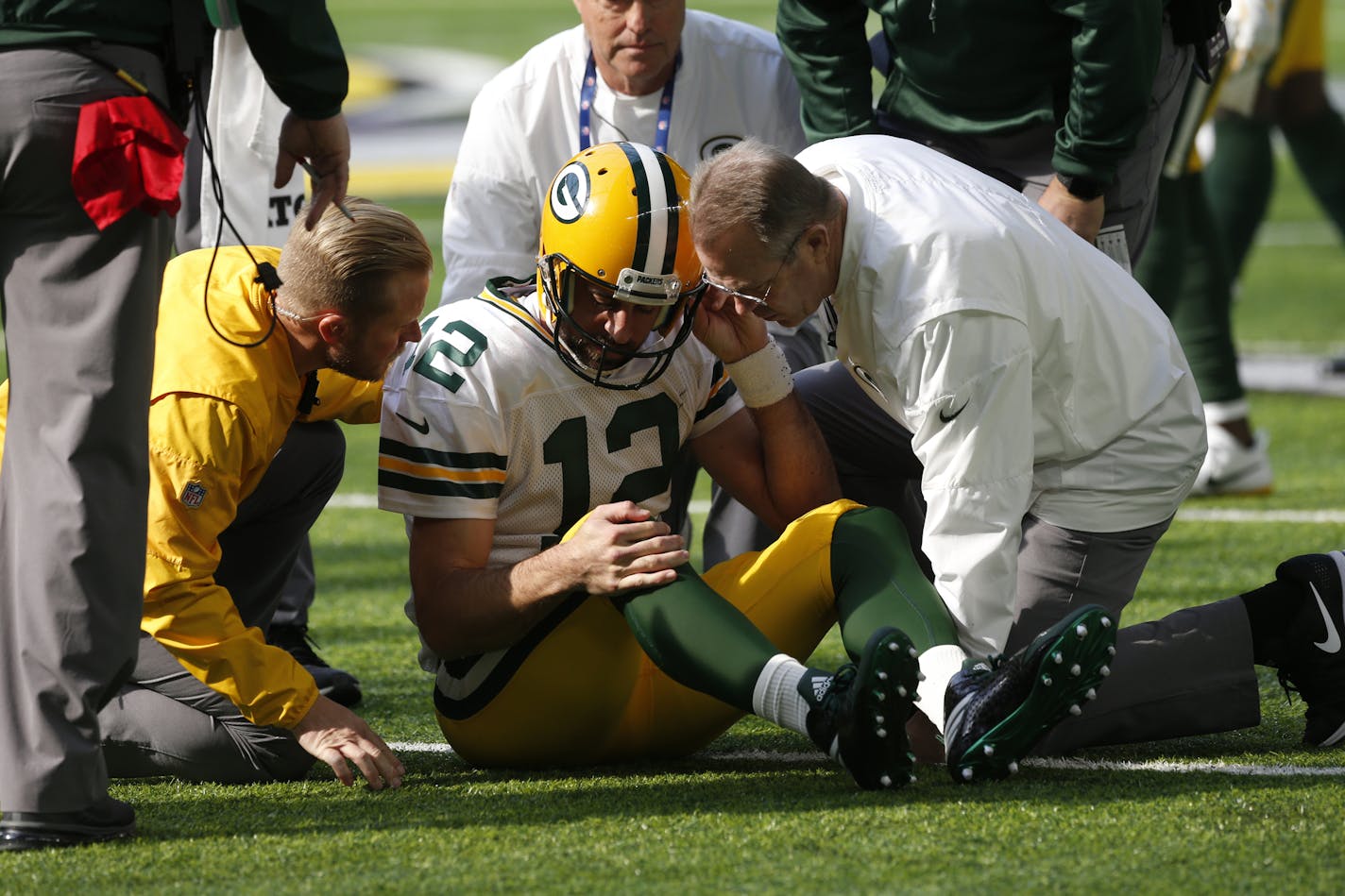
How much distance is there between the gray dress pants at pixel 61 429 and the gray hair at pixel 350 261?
55 cm

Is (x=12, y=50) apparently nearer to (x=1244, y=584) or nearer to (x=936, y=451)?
(x=936, y=451)

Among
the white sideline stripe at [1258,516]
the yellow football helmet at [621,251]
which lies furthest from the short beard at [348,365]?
the white sideline stripe at [1258,516]

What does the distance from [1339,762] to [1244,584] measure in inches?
63.9

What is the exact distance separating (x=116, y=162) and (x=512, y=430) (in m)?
0.94

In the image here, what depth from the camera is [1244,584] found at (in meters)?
4.86

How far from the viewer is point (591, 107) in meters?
4.47

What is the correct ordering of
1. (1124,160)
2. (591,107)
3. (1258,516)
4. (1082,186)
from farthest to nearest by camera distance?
(1258,516), (591,107), (1124,160), (1082,186)

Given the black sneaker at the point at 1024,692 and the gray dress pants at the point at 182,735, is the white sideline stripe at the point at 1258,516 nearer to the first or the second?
the gray dress pants at the point at 182,735

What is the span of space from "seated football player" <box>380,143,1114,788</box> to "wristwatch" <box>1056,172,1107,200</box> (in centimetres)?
79

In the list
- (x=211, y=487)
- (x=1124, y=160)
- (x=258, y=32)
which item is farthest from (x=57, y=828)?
(x=1124, y=160)

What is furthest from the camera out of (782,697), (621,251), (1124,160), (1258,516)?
(1258,516)

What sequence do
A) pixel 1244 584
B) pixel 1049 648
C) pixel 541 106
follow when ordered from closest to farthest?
pixel 1049 648 → pixel 541 106 → pixel 1244 584

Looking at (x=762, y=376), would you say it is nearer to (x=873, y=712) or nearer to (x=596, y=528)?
(x=596, y=528)

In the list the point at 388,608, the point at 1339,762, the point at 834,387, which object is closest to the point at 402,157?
the point at 388,608
